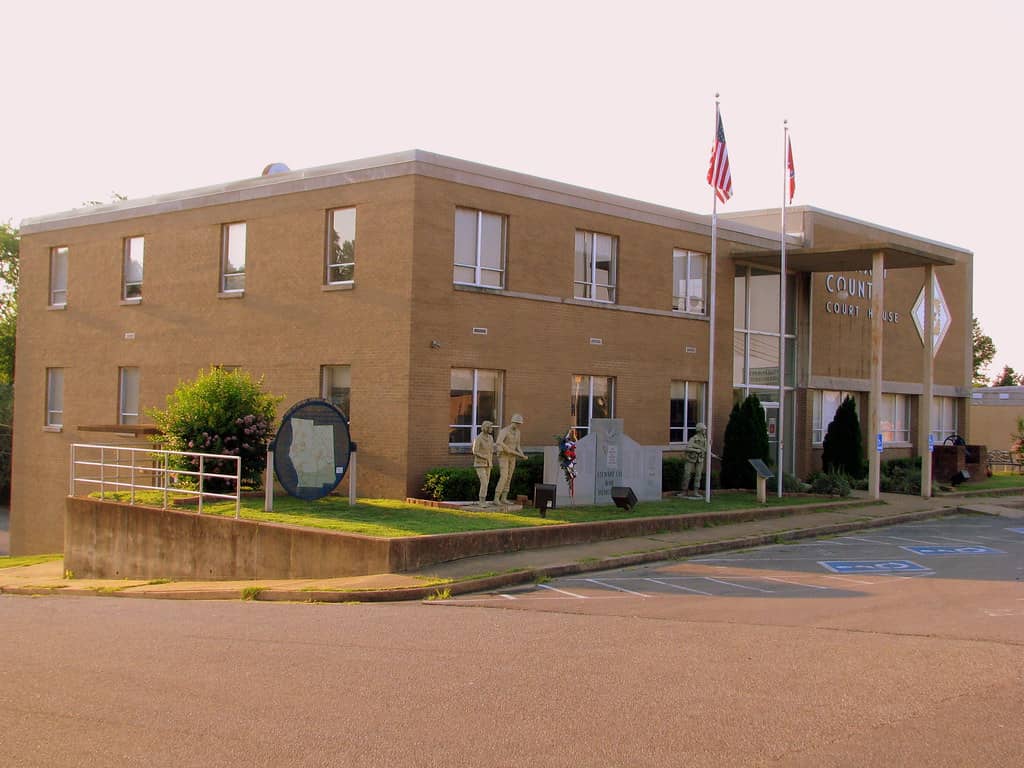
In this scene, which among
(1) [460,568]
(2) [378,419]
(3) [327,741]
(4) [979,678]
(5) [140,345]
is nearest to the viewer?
(3) [327,741]

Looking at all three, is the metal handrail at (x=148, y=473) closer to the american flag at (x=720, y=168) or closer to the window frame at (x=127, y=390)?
the window frame at (x=127, y=390)

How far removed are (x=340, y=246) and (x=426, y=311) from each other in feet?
9.61

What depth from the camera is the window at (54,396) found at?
29312 millimetres

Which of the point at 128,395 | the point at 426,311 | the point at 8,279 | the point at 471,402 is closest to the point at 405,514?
the point at 471,402

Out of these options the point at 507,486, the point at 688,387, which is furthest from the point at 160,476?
the point at 688,387

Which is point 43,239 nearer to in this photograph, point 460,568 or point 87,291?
point 87,291

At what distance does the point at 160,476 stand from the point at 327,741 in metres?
18.7

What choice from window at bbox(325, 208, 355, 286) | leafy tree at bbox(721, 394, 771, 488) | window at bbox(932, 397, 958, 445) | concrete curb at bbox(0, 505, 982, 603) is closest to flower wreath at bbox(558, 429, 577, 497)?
concrete curb at bbox(0, 505, 982, 603)

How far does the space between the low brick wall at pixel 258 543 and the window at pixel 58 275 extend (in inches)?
405

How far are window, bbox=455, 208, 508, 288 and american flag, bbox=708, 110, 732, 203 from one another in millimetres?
4671

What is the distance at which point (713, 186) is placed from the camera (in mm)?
22750

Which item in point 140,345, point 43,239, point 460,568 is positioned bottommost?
point 460,568

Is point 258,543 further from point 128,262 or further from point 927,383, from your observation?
point 927,383

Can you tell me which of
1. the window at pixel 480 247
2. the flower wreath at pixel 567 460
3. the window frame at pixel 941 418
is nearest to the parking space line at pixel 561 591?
the flower wreath at pixel 567 460
